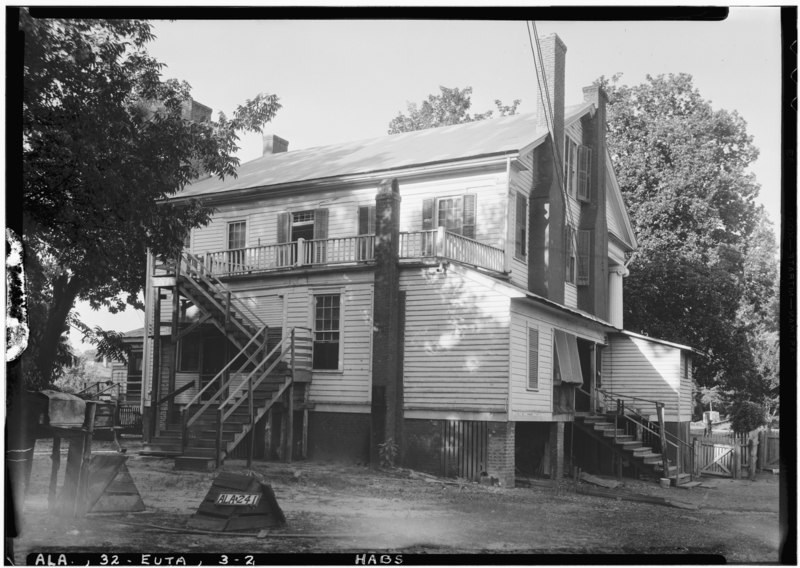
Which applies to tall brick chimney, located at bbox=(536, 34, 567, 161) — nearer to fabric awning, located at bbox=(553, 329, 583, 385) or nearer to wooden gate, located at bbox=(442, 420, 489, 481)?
fabric awning, located at bbox=(553, 329, 583, 385)

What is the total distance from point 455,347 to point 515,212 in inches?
178

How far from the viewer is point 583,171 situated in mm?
24062

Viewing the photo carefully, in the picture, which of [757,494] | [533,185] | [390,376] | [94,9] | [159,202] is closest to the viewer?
[94,9]

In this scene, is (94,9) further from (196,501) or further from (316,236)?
(316,236)

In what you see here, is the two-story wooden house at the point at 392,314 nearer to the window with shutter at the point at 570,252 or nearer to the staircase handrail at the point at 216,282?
the staircase handrail at the point at 216,282

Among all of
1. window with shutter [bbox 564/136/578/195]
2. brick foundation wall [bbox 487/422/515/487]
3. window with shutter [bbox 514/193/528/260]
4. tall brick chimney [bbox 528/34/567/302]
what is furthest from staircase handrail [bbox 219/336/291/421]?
window with shutter [bbox 564/136/578/195]

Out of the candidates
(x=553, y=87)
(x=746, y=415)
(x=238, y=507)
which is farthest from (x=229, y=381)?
(x=746, y=415)

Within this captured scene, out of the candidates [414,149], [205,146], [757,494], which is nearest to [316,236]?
[414,149]

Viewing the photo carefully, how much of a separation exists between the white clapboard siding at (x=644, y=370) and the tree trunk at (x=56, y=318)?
1542cm

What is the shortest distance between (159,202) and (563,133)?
11.5 metres

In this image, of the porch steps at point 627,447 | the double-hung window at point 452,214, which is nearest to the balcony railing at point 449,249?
the double-hung window at point 452,214

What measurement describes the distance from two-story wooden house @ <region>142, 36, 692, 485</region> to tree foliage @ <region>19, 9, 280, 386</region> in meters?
1.39

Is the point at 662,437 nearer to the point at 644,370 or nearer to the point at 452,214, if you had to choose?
the point at 644,370

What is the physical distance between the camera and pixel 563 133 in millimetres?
22562
